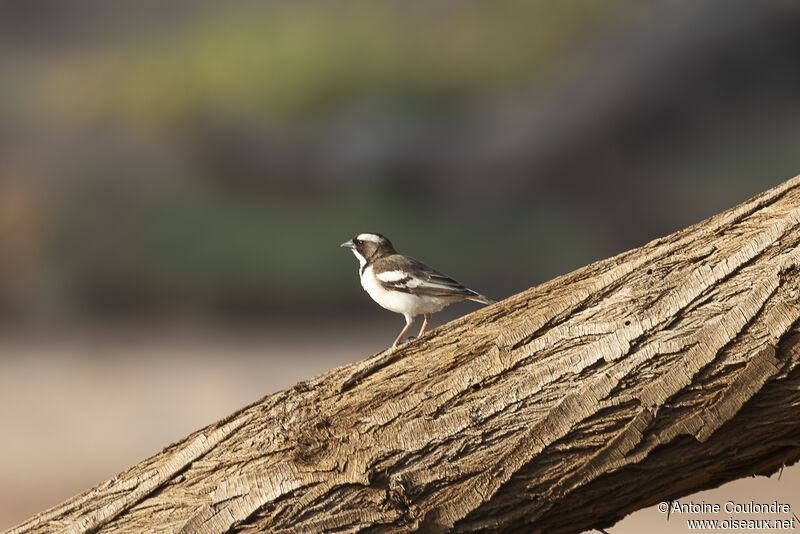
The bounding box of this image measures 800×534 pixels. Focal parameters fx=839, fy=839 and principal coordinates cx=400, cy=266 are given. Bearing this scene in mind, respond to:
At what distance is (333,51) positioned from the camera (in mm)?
9602

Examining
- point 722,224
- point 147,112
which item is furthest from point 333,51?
point 722,224

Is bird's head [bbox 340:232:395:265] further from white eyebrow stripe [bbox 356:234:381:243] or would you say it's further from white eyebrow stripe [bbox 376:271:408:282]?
white eyebrow stripe [bbox 376:271:408:282]

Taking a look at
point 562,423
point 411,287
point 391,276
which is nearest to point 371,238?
point 391,276

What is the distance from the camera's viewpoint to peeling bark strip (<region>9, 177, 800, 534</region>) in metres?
2.01

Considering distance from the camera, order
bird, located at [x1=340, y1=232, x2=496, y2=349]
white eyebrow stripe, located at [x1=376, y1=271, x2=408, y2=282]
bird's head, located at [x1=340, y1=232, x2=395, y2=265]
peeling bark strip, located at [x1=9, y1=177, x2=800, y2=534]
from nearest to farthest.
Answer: peeling bark strip, located at [x1=9, y1=177, x2=800, y2=534]
bird, located at [x1=340, y1=232, x2=496, y2=349]
white eyebrow stripe, located at [x1=376, y1=271, x2=408, y2=282]
bird's head, located at [x1=340, y1=232, x2=395, y2=265]

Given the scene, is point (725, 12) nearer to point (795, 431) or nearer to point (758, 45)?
point (758, 45)

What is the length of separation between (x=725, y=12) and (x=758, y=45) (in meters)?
0.51

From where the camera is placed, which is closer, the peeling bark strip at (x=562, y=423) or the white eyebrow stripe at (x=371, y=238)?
the peeling bark strip at (x=562, y=423)

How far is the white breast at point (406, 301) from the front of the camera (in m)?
3.33

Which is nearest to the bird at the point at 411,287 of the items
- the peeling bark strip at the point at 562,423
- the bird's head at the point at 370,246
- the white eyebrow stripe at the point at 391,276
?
the white eyebrow stripe at the point at 391,276

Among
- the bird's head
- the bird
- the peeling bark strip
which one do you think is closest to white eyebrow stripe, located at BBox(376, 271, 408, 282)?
the bird

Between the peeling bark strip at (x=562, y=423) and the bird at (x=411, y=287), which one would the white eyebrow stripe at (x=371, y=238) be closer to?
the bird at (x=411, y=287)

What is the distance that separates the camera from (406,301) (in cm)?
336

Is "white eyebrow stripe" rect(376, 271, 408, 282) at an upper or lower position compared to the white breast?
upper
